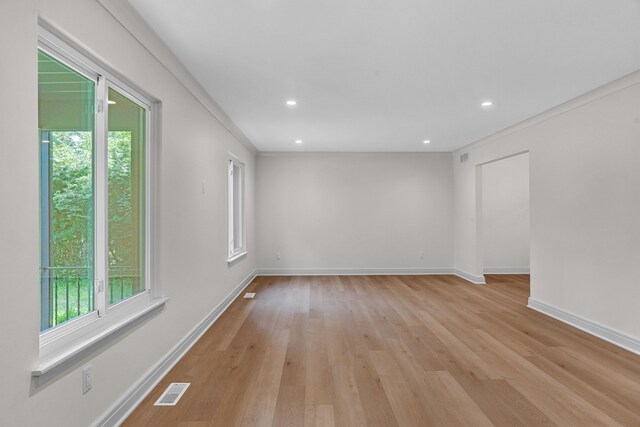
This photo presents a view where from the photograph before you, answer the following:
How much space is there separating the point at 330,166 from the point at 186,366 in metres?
5.02

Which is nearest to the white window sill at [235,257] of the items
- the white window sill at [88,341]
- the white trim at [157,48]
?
the white trim at [157,48]

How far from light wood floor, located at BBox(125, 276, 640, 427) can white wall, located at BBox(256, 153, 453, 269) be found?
2511 mm

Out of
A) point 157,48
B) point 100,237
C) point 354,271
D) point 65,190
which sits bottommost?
point 354,271

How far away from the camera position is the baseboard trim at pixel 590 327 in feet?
10.5

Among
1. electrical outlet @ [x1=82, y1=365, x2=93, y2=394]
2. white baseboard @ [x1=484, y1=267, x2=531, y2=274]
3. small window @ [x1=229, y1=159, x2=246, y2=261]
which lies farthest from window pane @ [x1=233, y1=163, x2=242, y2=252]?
white baseboard @ [x1=484, y1=267, x2=531, y2=274]

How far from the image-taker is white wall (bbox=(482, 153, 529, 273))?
7.06 m

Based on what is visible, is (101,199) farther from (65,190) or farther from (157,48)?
(157,48)

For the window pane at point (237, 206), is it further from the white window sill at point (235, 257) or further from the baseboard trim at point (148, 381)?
the baseboard trim at point (148, 381)

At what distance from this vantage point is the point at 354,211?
282 inches

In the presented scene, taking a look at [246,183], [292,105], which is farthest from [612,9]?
[246,183]

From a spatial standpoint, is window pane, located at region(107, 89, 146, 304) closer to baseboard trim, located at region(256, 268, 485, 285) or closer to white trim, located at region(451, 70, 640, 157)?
white trim, located at region(451, 70, 640, 157)

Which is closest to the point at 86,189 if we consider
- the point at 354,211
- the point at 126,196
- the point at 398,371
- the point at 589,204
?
the point at 126,196

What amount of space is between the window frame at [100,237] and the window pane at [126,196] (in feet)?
0.15

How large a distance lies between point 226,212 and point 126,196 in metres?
2.37
